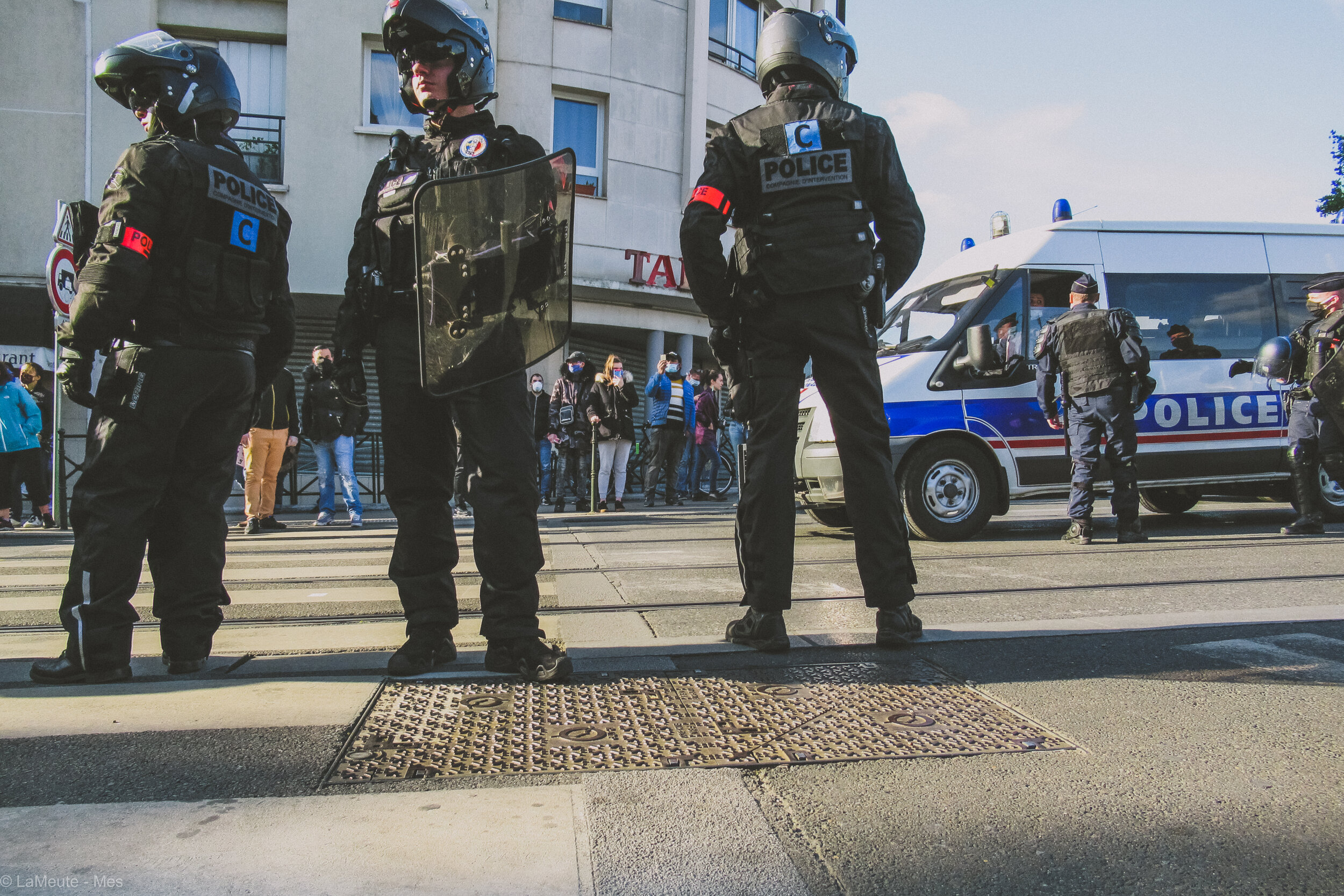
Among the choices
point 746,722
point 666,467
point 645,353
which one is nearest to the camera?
point 746,722

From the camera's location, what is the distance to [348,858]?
1707 millimetres

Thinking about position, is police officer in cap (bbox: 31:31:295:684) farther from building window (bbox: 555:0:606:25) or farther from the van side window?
building window (bbox: 555:0:606:25)

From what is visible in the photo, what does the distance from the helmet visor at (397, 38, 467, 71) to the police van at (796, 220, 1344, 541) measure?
14.8ft

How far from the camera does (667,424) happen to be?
12.3 m

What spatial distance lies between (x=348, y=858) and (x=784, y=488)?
204 centimetres

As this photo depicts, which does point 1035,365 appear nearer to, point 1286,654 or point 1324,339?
point 1324,339

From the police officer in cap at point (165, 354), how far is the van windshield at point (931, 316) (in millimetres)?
5186

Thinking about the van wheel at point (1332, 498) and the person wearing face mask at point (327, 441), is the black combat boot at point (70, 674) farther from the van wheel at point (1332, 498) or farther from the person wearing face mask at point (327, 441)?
the van wheel at point (1332, 498)

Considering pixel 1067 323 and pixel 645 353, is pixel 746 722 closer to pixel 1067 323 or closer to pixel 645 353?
pixel 1067 323

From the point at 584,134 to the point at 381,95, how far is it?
3.74m

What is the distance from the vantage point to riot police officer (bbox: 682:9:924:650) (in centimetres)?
337

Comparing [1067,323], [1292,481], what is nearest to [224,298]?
[1067,323]

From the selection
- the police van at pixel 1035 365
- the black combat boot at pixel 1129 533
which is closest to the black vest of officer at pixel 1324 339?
the police van at pixel 1035 365

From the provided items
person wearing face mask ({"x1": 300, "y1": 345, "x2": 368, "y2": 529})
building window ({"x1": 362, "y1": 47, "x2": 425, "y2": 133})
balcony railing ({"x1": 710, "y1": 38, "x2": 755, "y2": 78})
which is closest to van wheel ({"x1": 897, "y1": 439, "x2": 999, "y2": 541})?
person wearing face mask ({"x1": 300, "y1": 345, "x2": 368, "y2": 529})
